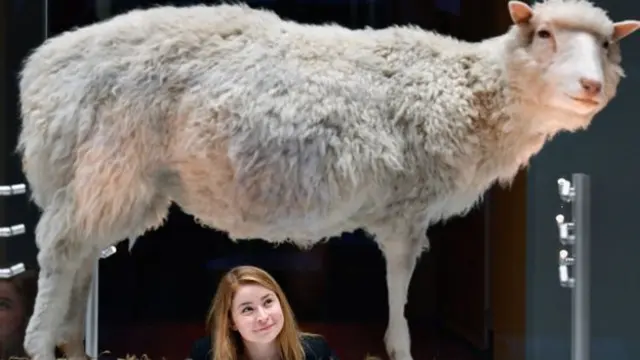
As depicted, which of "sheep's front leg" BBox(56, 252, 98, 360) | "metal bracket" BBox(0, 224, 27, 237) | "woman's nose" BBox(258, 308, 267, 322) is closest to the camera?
"woman's nose" BBox(258, 308, 267, 322)

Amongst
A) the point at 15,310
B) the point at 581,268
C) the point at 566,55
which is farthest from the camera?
the point at 15,310

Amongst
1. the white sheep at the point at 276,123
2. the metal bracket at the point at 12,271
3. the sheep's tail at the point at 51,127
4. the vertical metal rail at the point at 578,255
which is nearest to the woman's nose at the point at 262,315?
the white sheep at the point at 276,123

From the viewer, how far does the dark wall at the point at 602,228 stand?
2238 millimetres

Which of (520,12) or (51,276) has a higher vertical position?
(520,12)

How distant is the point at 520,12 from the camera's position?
5.50 ft

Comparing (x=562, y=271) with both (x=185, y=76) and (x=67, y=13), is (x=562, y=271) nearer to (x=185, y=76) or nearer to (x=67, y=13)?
(x=185, y=76)

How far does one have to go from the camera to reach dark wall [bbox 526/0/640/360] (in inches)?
88.1

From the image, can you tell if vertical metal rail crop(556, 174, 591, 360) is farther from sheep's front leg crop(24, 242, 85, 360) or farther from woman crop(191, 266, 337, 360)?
sheep's front leg crop(24, 242, 85, 360)

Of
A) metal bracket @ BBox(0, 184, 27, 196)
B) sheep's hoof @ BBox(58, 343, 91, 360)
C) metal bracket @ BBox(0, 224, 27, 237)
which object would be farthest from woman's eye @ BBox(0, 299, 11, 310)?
sheep's hoof @ BBox(58, 343, 91, 360)

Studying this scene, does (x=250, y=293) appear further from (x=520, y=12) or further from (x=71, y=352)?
(x=520, y=12)

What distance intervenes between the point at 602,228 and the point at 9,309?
1.60 m

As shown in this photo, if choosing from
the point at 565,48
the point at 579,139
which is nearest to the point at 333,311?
the point at 579,139

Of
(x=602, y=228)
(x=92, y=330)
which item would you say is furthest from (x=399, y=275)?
(x=92, y=330)

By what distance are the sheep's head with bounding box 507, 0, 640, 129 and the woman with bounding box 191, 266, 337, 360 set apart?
66cm
